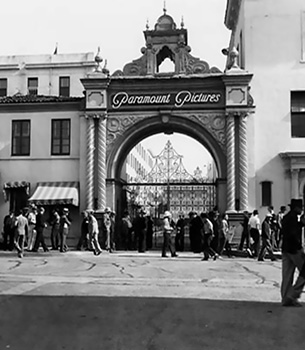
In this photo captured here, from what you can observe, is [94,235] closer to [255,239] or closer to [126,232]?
[126,232]

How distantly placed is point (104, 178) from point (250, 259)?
26.8 ft

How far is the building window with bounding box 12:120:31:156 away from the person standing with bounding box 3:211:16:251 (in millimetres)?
3375

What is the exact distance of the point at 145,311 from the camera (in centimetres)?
888

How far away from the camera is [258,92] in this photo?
2564cm

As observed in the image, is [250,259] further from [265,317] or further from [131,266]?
[265,317]

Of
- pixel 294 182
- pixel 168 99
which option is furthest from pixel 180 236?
pixel 168 99

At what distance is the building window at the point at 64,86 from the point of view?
45.1 meters

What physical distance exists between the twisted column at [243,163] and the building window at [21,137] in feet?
31.6

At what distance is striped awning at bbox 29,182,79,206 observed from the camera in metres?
25.0

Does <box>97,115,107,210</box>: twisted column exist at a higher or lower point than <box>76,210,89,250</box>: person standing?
higher

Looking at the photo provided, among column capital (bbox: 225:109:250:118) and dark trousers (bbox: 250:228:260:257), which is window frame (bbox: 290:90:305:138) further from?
dark trousers (bbox: 250:228:260:257)

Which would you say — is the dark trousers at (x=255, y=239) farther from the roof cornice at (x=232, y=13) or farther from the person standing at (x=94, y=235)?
the roof cornice at (x=232, y=13)

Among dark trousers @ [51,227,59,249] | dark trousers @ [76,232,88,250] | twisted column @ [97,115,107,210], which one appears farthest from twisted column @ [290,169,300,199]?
dark trousers @ [51,227,59,249]

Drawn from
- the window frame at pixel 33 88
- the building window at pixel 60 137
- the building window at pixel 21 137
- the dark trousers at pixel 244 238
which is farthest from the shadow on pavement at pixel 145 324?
the window frame at pixel 33 88
